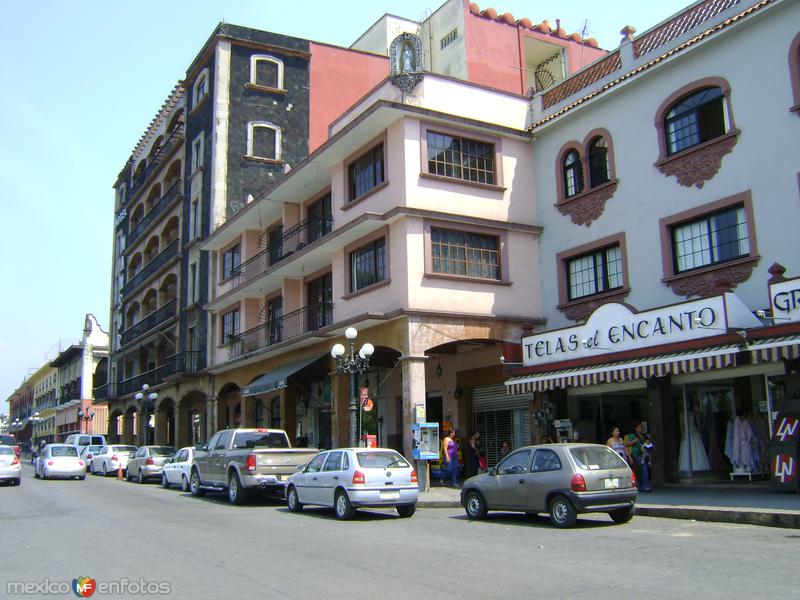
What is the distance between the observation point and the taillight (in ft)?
44.2

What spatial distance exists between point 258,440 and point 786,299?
13.3m

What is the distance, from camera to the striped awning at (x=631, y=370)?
16.1 meters

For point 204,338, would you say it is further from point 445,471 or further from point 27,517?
point 27,517

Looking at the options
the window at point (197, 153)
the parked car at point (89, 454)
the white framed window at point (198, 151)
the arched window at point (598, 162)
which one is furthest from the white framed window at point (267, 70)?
the arched window at point (598, 162)

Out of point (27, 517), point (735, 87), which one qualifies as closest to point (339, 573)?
point (27, 517)

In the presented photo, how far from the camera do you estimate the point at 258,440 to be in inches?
818

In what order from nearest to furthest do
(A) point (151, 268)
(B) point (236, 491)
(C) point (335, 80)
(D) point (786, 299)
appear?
(D) point (786, 299) → (B) point (236, 491) → (C) point (335, 80) → (A) point (151, 268)

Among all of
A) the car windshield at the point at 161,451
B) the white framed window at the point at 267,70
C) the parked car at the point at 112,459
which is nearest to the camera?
the car windshield at the point at 161,451

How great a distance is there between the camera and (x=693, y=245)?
19391 millimetres

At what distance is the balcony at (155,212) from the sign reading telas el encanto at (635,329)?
1126 inches

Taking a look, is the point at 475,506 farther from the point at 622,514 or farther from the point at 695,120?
the point at 695,120

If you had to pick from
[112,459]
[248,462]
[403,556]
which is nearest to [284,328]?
[248,462]

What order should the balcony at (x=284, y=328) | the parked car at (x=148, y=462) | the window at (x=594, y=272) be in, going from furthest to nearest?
1. the parked car at (x=148, y=462)
2. the balcony at (x=284, y=328)
3. the window at (x=594, y=272)

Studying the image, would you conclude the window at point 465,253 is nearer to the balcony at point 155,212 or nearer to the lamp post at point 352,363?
the lamp post at point 352,363
